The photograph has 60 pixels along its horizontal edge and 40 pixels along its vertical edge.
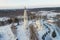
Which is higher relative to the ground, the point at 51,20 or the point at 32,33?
the point at 51,20

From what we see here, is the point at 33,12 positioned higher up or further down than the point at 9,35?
higher up

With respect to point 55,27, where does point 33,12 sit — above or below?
above

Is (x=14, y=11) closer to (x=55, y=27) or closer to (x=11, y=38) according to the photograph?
(x=11, y=38)

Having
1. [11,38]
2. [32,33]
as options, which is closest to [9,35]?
[11,38]
